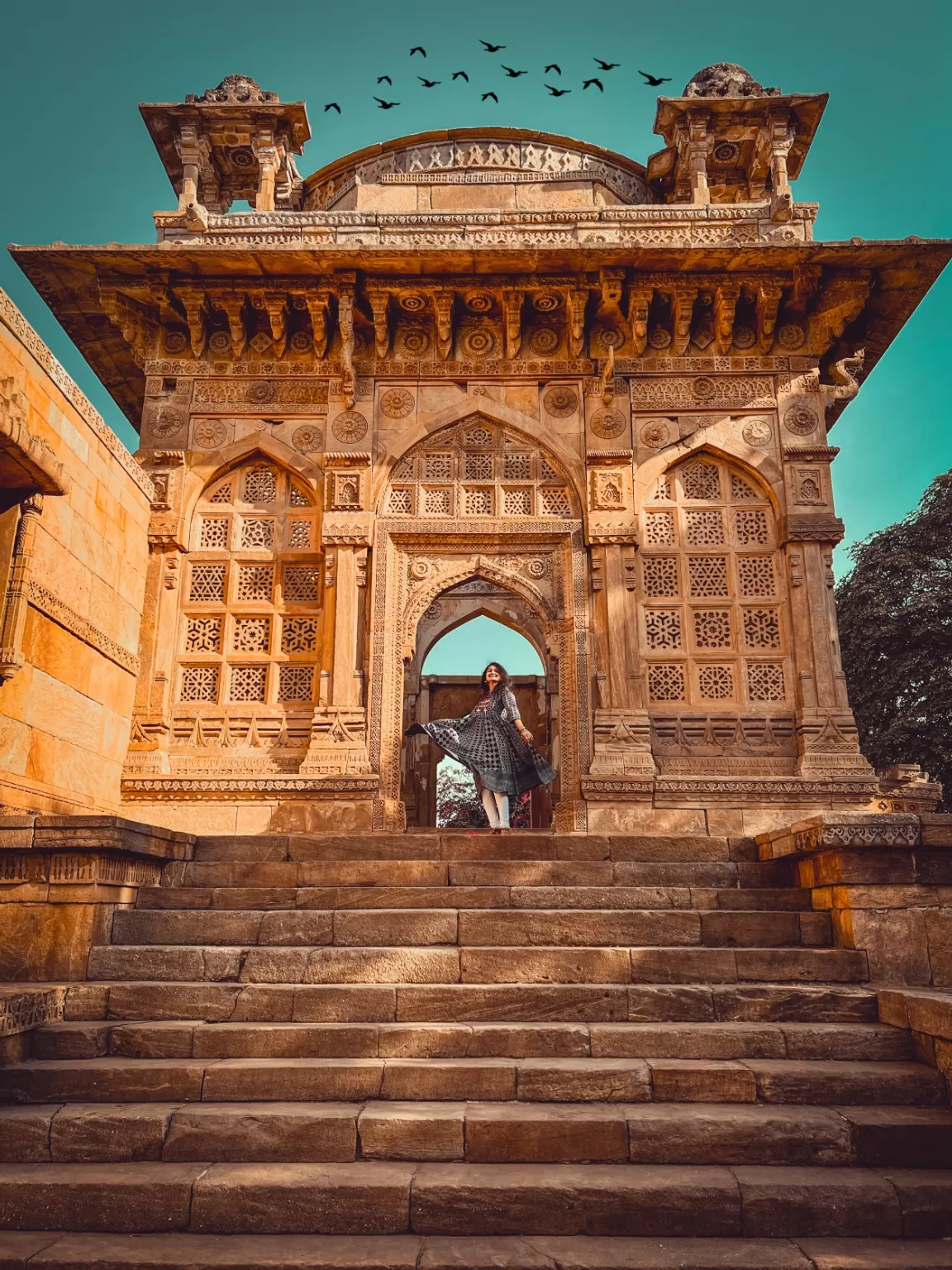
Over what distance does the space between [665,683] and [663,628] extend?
0.64 meters

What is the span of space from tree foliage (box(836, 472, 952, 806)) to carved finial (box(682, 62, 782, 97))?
10487 millimetres

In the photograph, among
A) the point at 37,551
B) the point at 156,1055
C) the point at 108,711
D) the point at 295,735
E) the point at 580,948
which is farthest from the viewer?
the point at 295,735

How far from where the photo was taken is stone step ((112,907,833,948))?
557 centimetres

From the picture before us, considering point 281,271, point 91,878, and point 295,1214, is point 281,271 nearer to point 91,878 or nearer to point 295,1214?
point 91,878

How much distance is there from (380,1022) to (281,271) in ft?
27.8

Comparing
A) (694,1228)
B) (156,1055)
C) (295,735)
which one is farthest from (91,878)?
(295,735)

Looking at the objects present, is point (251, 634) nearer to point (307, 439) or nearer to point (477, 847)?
point (307, 439)

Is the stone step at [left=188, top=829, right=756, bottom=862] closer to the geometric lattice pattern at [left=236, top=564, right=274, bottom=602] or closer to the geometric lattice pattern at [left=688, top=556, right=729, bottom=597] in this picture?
the geometric lattice pattern at [left=236, top=564, right=274, bottom=602]

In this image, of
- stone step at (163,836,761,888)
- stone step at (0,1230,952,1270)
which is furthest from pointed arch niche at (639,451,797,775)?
stone step at (0,1230,952,1270)

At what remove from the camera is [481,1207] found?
3.59m

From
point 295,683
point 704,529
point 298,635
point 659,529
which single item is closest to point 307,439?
point 298,635

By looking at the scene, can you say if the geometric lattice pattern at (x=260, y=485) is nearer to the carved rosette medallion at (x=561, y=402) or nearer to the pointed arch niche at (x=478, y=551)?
the pointed arch niche at (x=478, y=551)

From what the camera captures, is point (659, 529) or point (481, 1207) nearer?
point (481, 1207)

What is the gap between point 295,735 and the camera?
10.1 metres
